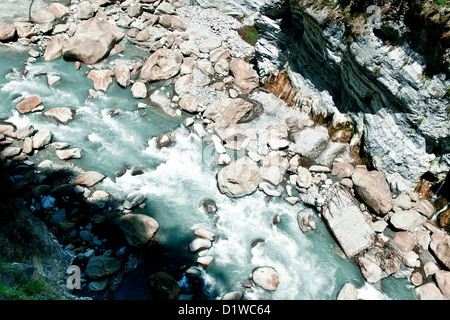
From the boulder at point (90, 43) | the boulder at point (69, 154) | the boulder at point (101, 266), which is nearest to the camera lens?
the boulder at point (101, 266)

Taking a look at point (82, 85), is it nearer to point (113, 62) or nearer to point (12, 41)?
point (113, 62)

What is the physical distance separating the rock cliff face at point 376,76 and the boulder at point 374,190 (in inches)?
20.9

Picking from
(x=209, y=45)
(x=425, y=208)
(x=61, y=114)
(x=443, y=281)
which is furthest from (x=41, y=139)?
(x=443, y=281)

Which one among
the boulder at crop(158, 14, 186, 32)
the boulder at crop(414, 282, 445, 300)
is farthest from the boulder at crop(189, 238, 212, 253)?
the boulder at crop(158, 14, 186, 32)

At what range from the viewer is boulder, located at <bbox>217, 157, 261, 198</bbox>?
9.82 metres

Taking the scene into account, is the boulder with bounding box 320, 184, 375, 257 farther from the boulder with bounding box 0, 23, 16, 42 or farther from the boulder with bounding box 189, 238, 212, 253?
the boulder with bounding box 0, 23, 16, 42

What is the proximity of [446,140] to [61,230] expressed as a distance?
10.9 metres

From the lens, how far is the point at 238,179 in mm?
9789

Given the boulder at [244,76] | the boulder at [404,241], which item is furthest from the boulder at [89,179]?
the boulder at [404,241]

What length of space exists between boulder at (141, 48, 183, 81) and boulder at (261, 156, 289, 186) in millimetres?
5424

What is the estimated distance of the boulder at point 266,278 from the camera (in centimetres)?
810

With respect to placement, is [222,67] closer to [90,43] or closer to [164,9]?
[164,9]

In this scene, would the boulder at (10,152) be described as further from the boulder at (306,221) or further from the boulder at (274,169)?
the boulder at (306,221)

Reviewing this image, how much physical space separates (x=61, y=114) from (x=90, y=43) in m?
3.74
